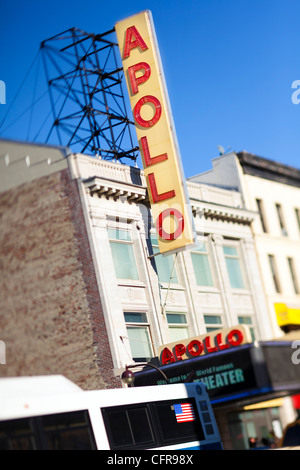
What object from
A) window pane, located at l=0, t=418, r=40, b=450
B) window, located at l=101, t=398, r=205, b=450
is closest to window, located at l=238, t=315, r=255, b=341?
window, located at l=101, t=398, r=205, b=450

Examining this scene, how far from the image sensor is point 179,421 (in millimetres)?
20172

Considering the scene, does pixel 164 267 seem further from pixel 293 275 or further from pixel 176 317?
pixel 293 275

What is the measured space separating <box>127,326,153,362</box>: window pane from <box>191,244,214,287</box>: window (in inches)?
216

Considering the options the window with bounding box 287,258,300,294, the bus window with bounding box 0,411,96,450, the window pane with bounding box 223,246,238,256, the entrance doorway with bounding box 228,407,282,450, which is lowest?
the entrance doorway with bounding box 228,407,282,450

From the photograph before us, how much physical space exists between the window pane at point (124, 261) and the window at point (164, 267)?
1593mm

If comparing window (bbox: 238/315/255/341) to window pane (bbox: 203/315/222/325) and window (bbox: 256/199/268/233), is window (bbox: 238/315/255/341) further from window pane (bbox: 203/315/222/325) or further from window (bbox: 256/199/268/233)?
window (bbox: 256/199/268/233)

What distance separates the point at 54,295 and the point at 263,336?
508 inches

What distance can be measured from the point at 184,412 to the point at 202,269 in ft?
56.1

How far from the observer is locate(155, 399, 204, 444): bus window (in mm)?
19250

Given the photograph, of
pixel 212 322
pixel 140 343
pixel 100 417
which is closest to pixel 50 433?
pixel 100 417

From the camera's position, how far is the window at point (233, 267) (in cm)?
3931

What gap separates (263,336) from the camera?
39.3 meters

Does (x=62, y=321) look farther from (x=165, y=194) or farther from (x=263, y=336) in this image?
(x=263, y=336)

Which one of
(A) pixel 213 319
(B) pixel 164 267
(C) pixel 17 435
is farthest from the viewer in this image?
(A) pixel 213 319
